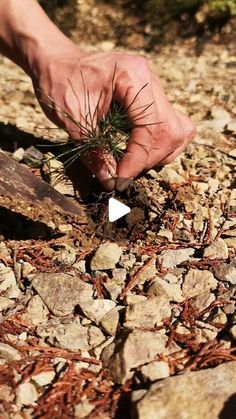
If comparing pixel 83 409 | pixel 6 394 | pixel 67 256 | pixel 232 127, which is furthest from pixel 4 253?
pixel 232 127

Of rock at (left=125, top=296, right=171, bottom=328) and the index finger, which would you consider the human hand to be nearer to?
the index finger

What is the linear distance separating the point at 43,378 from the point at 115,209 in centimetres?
79

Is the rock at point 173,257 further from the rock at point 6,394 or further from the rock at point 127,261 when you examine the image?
the rock at point 6,394

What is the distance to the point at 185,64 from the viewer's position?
4.69 metres

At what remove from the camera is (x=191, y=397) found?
182 centimetres

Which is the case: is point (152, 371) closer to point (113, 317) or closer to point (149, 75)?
point (113, 317)

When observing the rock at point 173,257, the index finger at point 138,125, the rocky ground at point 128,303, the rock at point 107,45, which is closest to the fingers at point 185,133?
the rocky ground at point 128,303

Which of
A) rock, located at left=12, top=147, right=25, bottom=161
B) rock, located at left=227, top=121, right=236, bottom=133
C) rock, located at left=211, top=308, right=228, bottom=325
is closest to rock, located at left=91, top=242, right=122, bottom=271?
rock, located at left=211, top=308, right=228, bottom=325

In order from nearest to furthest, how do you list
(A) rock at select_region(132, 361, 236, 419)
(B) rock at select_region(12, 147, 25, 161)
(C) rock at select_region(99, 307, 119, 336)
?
(A) rock at select_region(132, 361, 236, 419), (C) rock at select_region(99, 307, 119, 336), (B) rock at select_region(12, 147, 25, 161)

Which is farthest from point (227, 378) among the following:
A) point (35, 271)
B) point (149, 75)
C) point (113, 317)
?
point (149, 75)

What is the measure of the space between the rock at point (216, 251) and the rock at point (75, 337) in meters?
0.55

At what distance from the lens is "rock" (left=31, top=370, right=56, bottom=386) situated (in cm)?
198

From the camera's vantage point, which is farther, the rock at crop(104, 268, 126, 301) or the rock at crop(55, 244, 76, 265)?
the rock at crop(55, 244, 76, 265)

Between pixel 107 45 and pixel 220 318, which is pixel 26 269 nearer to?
pixel 220 318
